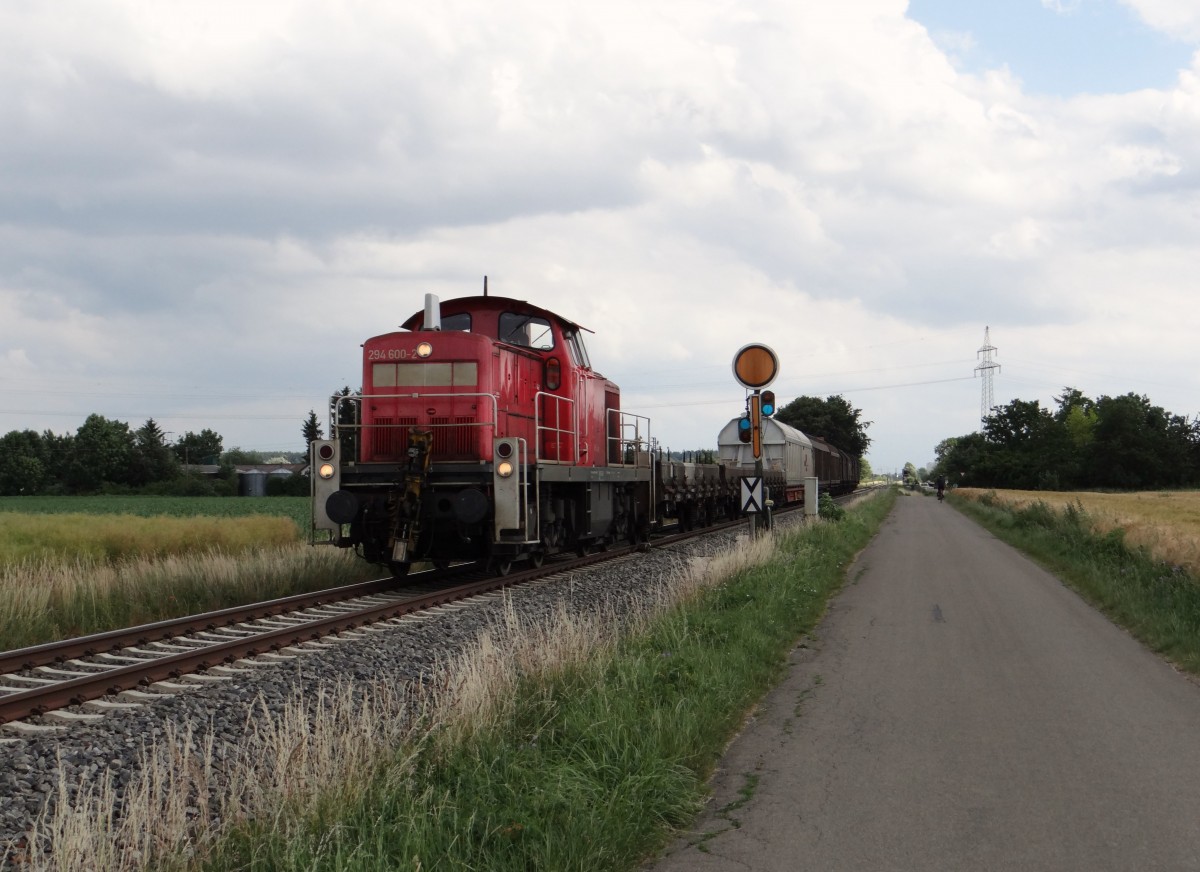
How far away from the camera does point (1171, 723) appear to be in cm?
629

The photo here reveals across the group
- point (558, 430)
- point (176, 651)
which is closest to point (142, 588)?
point (176, 651)

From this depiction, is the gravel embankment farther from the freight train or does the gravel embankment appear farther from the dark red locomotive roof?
the dark red locomotive roof

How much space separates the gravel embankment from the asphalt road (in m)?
2.60

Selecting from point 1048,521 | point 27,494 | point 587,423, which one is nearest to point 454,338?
point 587,423

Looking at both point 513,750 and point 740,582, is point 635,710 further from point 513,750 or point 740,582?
point 740,582

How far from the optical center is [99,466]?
311ft

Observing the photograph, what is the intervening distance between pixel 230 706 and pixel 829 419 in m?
97.0

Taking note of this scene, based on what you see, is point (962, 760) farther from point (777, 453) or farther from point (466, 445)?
point (777, 453)

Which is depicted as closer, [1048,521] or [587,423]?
[587,423]

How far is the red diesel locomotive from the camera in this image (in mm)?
12289

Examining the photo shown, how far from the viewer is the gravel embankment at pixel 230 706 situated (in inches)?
194

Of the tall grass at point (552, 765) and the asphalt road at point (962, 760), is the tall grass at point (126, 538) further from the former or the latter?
the asphalt road at point (962, 760)

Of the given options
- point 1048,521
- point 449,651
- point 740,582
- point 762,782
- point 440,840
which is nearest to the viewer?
point 440,840

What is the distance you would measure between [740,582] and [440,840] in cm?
790
